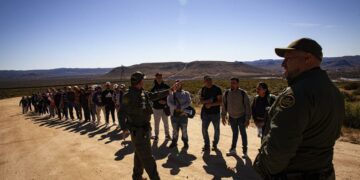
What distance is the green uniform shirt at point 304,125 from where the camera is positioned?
2.17m

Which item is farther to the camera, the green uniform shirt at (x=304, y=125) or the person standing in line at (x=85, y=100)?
the person standing in line at (x=85, y=100)

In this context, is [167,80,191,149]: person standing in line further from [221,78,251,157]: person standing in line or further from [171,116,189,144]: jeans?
[221,78,251,157]: person standing in line

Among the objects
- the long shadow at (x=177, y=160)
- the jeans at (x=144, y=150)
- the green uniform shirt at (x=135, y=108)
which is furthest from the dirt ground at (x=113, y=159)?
the green uniform shirt at (x=135, y=108)

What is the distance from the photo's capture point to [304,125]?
7.14ft

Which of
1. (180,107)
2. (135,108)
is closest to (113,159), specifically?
(180,107)

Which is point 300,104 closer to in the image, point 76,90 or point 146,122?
point 146,122

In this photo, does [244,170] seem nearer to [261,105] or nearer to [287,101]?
[261,105]

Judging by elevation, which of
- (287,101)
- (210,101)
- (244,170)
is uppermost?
(287,101)

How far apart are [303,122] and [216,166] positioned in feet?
15.7

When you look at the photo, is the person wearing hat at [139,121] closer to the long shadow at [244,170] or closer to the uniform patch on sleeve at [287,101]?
the long shadow at [244,170]

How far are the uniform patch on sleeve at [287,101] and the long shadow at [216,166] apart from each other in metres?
4.14

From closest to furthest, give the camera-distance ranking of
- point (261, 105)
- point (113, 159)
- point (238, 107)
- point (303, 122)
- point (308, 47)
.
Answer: point (303, 122) < point (308, 47) < point (261, 105) < point (238, 107) < point (113, 159)

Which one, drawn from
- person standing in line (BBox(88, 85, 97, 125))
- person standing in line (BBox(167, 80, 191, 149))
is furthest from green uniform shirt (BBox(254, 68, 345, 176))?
person standing in line (BBox(88, 85, 97, 125))

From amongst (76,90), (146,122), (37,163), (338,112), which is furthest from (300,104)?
(76,90)
